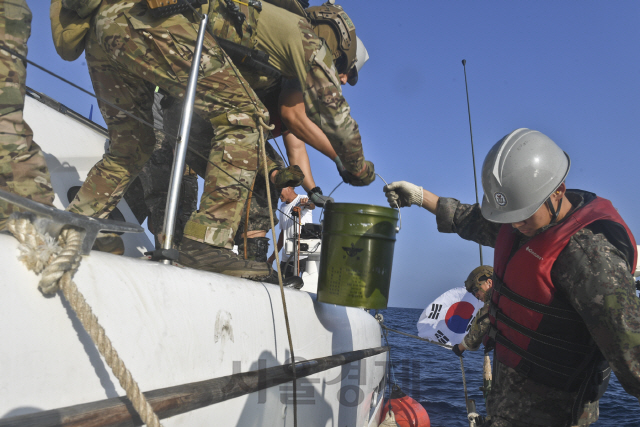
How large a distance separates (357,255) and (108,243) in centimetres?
127

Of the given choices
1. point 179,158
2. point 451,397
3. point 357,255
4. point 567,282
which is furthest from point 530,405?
point 451,397

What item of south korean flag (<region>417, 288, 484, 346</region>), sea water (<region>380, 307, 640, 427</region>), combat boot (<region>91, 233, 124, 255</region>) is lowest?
sea water (<region>380, 307, 640, 427</region>)

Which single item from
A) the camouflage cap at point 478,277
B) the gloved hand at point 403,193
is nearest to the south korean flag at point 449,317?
the camouflage cap at point 478,277

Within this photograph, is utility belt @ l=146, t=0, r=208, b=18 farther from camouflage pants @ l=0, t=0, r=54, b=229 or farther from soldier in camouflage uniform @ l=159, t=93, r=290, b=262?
soldier in camouflage uniform @ l=159, t=93, r=290, b=262

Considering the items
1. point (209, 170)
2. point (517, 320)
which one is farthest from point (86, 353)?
point (517, 320)

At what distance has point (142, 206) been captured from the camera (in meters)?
3.53

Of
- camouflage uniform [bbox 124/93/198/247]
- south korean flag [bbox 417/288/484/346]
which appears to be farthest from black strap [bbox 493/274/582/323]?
south korean flag [bbox 417/288/484/346]

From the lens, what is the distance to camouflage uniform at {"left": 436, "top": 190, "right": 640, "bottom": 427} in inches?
62.7

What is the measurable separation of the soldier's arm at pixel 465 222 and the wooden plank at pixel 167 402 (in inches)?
51.6

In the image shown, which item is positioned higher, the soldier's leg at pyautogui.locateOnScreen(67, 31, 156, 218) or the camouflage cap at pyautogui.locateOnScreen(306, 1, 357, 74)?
the camouflage cap at pyautogui.locateOnScreen(306, 1, 357, 74)

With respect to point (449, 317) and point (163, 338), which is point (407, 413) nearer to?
point (449, 317)

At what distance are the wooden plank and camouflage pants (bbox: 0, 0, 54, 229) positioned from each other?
812 millimetres

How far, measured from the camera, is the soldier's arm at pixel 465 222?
265 centimetres

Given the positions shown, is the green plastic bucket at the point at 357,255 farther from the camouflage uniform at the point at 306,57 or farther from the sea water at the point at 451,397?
the sea water at the point at 451,397
